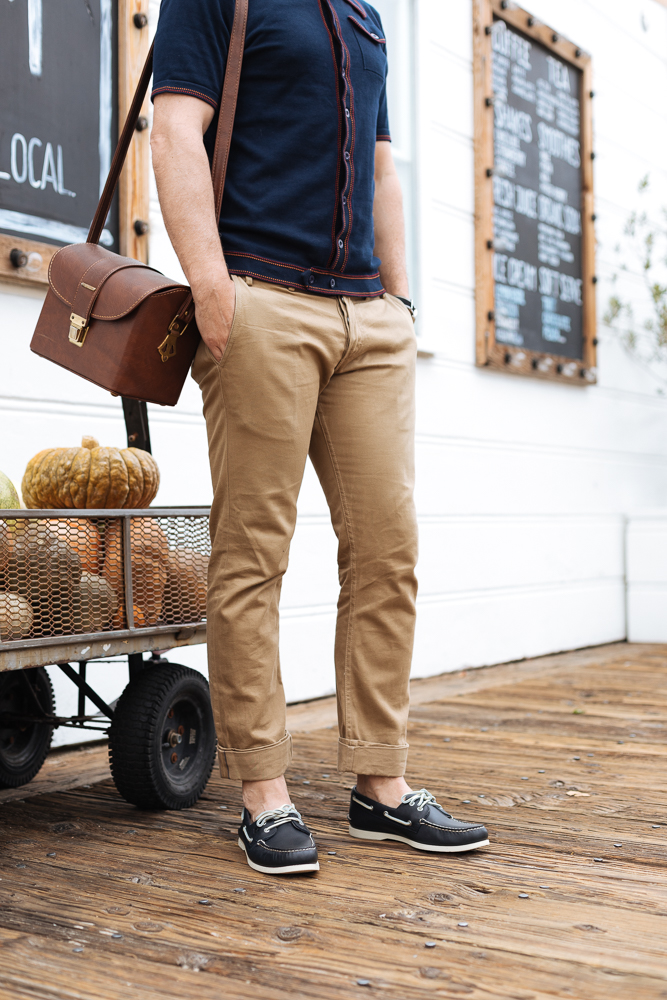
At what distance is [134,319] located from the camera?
1.57m

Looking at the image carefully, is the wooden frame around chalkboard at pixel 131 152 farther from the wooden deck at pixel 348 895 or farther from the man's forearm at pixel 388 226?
the wooden deck at pixel 348 895

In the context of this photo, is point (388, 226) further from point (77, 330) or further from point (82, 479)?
point (82, 479)

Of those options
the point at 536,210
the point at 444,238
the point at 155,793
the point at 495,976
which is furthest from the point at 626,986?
the point at 536,210

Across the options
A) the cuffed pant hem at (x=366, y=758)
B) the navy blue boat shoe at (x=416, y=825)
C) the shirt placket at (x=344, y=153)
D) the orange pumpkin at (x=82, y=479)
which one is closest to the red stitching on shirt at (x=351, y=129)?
the shirt placket at (x=344, y=153)

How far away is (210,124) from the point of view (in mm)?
1617

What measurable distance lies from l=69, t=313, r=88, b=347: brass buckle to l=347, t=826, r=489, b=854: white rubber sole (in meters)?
0.92

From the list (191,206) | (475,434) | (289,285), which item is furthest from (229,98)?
(475,434)

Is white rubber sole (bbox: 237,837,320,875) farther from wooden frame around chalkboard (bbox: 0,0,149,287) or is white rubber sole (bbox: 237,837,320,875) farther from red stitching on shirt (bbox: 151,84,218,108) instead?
wooden frame around chalkboard (bbox: 0,0,149,287)

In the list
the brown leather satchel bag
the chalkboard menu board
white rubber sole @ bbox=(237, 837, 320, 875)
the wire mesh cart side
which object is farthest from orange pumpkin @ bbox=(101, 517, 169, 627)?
the chalkboard menu board

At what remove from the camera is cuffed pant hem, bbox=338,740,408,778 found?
1685mm

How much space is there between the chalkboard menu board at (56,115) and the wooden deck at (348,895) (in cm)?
130

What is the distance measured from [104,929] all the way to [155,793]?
535 millimetres

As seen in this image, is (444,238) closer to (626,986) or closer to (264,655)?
(264,655)

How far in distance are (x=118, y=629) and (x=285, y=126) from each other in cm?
87
